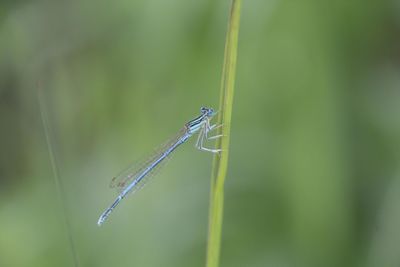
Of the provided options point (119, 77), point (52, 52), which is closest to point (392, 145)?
point (119, 77)

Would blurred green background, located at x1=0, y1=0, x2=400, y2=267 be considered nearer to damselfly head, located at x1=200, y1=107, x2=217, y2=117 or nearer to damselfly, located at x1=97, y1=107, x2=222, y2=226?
damselfly, located at x1=97, y1=107, x2=222, y2=226

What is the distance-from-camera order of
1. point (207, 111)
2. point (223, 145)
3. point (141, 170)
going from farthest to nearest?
point (141, 170)
point (207, 111)
point (223, 145)

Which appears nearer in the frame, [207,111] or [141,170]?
[207,111]

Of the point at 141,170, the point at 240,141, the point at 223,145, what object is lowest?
the point at 141,170

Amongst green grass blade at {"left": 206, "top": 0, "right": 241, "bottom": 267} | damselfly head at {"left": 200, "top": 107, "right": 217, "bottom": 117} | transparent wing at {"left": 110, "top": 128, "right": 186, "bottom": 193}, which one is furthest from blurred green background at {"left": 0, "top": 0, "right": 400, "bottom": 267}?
green grass blade at {"left": 206, "top": 0, "right": 241, "bottom": 267}

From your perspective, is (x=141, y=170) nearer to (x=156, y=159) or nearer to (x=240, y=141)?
(x=156, y=159)

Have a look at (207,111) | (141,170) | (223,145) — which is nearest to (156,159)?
(141,170)

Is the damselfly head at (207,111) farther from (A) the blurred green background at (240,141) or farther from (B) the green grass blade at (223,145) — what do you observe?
(B) the green grass blade at (223,145)

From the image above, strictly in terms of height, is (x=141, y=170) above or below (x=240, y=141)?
below
